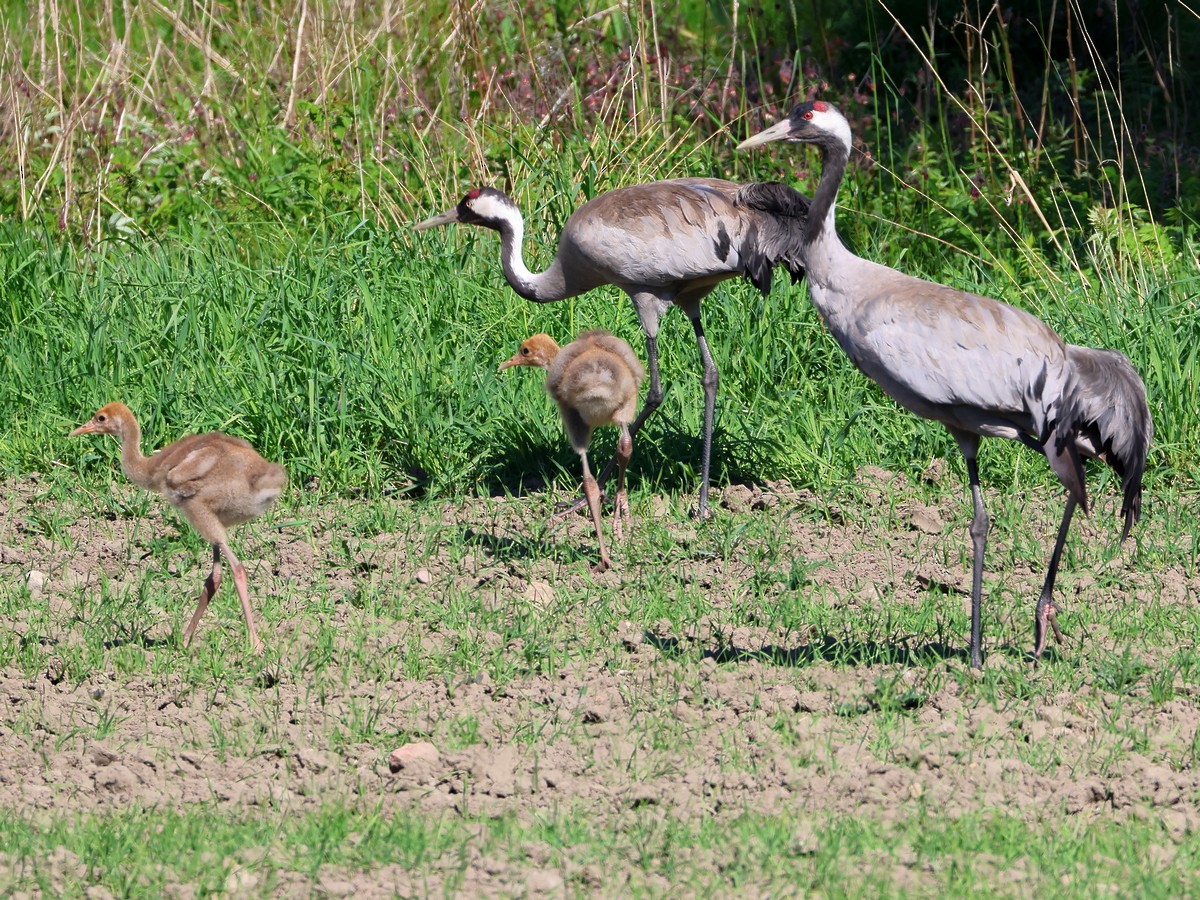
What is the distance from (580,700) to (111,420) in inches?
79.7

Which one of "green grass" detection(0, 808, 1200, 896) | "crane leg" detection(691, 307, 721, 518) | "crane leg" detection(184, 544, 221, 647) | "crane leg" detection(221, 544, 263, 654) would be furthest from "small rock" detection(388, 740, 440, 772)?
"crane leg" detection(691, 307, 721, 518)

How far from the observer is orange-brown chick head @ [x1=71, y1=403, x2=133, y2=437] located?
5656 mm

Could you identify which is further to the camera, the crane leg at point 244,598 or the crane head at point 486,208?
the crane head at point 486,208

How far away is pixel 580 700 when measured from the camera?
16.0ft

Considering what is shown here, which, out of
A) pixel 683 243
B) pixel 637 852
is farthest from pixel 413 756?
pixel 683 243

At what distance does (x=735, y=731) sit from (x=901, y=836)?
0.75 meters

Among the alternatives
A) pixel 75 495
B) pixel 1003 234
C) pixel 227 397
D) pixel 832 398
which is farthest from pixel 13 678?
pixel 1003 234

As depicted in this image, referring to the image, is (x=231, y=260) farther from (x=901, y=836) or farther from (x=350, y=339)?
(x=901, y=836)

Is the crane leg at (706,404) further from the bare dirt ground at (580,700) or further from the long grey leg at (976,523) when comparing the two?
the long grey leg at (976,523)

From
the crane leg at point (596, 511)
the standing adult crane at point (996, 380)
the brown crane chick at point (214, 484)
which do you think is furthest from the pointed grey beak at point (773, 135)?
the brown crane chick at point (214, 484)

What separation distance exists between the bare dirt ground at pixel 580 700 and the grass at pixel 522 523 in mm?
18

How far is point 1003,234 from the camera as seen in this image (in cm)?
905

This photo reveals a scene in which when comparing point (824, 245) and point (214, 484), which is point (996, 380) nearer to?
point (824, 245)

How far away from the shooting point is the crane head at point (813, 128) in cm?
553
